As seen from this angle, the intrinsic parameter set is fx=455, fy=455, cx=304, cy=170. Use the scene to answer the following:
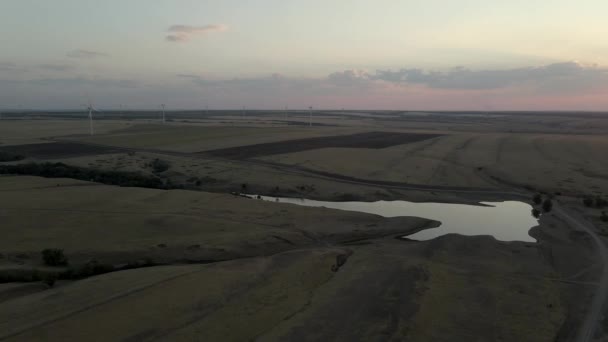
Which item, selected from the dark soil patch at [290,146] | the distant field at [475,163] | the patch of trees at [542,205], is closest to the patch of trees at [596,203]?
the patch of trees at [542,205]

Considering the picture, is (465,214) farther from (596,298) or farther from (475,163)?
(475,163)

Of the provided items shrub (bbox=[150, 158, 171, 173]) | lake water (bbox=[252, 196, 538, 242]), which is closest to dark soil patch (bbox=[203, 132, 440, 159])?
shrub (bbox=[150, 158, 171, 173])

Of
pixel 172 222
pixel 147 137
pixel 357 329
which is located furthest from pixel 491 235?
pixel 147 137

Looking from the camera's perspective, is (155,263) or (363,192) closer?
(155,263)

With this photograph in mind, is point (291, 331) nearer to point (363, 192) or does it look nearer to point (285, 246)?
point (285, 246)

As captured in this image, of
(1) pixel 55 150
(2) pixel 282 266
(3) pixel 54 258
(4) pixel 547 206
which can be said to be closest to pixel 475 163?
(4) pixel 547 206

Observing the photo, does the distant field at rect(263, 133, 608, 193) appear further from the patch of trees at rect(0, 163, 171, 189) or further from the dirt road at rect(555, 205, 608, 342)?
the patch of trees at rect(0, 163, 171, 189)
